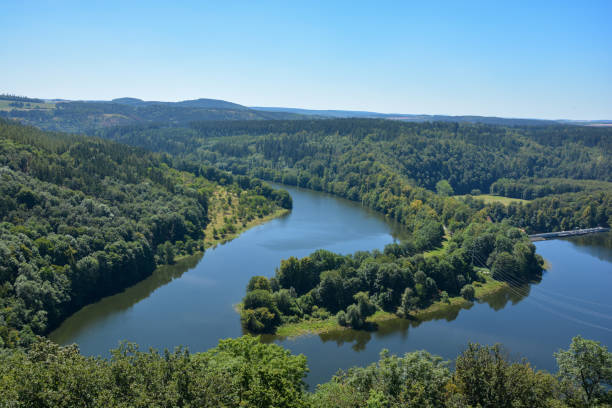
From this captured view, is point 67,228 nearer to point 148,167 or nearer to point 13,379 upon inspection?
point 13,379

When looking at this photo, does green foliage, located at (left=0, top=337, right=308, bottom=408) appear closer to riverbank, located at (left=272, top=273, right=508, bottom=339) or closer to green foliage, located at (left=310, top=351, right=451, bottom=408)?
green foliage, located at (left=310, top=351, right=451, bottom=408)

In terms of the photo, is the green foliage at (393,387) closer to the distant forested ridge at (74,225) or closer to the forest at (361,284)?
the forest at (361,284)

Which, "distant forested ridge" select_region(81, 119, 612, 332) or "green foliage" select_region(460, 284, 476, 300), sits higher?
"distant forested ridge" select_region(81, 119, 612, 332)

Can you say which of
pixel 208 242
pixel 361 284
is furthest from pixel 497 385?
pixel 208 242

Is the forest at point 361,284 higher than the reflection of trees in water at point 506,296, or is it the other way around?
the forest at point 361,284

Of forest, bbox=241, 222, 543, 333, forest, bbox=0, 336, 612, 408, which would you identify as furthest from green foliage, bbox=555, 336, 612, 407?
forest, bbox=241, 222, 543, 333

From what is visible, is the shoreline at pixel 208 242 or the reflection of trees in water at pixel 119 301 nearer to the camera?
the reflection of trees in water at pixel 119 301

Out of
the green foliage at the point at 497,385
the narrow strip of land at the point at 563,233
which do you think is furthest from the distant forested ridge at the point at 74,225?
the narrow strip of land at the point at 563,233
